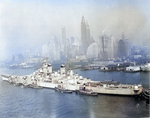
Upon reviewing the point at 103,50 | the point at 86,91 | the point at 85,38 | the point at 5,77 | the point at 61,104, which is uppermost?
the point at 85,38

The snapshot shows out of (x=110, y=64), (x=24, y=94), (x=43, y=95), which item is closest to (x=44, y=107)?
(x=43, y=95)

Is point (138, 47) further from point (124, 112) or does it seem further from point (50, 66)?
point (50, 66)

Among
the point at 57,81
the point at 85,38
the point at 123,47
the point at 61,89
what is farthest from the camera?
the point at 57,81

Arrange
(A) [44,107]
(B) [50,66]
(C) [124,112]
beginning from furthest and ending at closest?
(B) [50,66], (A) [44,107], (C) [124,112]

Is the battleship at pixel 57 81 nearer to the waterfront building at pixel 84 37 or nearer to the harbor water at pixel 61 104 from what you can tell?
the harbor water at pixel 61 104

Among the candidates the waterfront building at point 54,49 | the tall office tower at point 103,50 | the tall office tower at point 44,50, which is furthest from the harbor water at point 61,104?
the tall office tower at point 103,50

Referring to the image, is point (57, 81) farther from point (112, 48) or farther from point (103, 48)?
point (112, 48)

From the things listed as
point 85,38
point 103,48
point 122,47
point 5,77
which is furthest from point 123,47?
point 5,77
